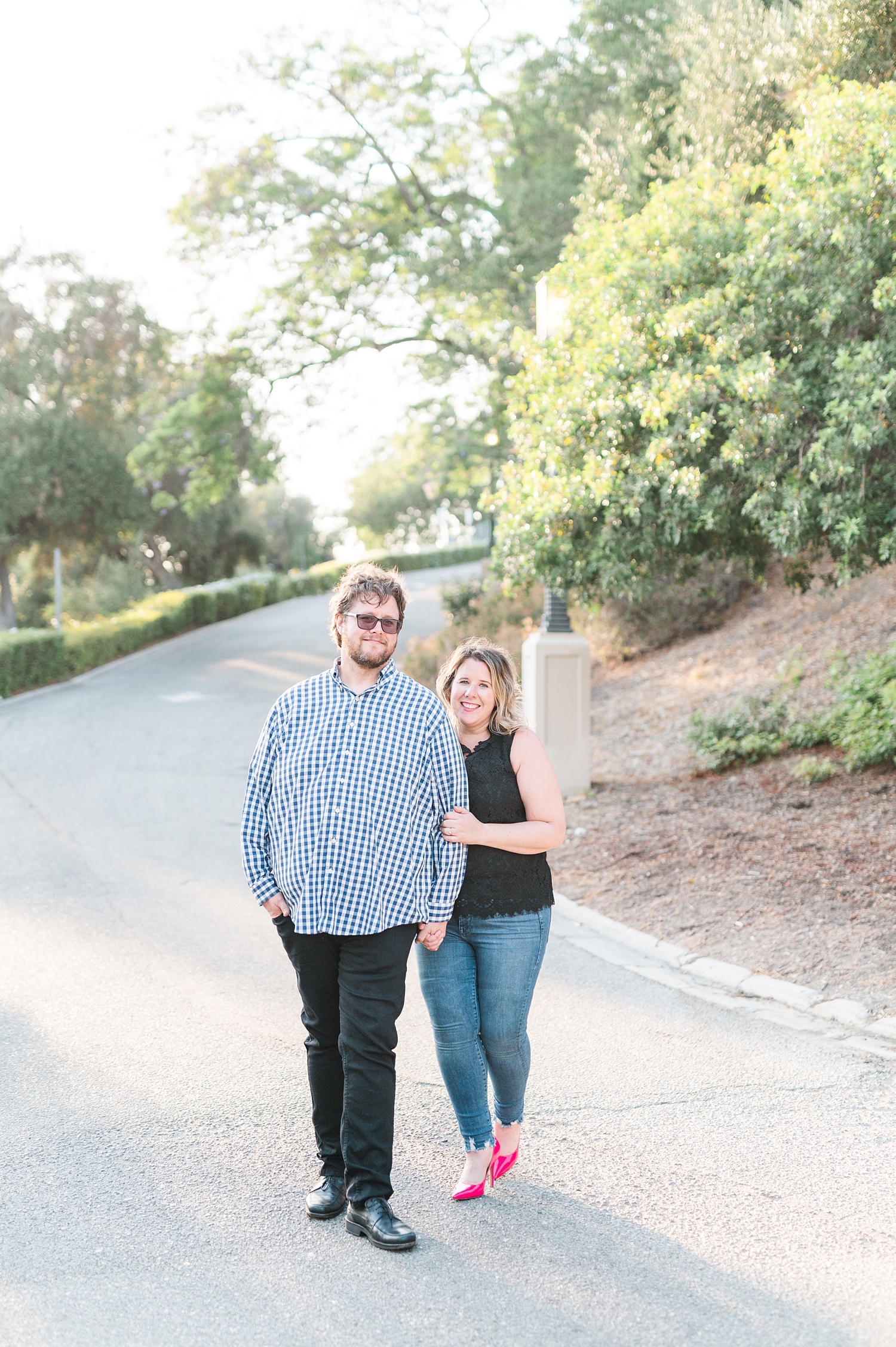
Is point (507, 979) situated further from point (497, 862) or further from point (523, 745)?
point (523, 745)

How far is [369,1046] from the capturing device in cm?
336

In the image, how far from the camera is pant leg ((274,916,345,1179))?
11.2ft

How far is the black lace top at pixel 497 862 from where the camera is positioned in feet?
11.4

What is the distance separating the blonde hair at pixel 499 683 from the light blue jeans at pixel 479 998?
0.58 meters

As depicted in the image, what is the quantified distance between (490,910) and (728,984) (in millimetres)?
2674

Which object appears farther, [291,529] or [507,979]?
[291,529]

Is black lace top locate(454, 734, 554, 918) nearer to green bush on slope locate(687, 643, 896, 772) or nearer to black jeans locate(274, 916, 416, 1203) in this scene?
black jeans locate(274, 916, 416, 1203)

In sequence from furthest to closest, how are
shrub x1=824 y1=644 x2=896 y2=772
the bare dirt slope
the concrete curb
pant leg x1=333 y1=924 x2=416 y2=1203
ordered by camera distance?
shrub x1=824 y1=644 x2=896 y2=772 < the bare dirt slope < the concrete curb < pant leg x1=333 y1=924 x2=416 y2=1203

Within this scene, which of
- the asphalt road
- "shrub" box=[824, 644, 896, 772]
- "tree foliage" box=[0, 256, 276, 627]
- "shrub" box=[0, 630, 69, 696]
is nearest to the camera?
the asphalt road

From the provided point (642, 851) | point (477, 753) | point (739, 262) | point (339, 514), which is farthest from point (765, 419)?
point (339, 514)

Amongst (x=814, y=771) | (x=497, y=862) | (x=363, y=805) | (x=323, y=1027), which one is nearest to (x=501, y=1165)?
(x=323, y=1027)

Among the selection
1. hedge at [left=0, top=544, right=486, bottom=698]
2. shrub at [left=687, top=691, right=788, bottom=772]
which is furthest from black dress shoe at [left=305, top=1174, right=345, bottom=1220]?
hedge at [left=0, top=544, right=486, bottom=698]

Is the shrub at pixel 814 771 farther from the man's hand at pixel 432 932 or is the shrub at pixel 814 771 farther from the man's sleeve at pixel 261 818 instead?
the man's sleeve at pixel 261 818

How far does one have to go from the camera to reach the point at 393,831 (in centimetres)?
336
